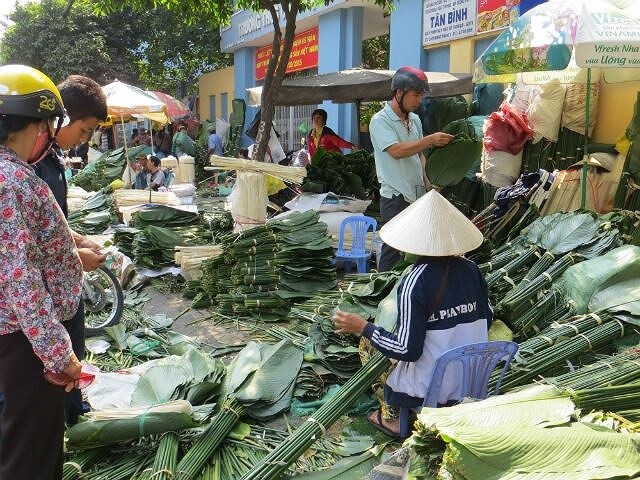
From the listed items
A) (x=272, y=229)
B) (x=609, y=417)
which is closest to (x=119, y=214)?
(x=272, y=229)

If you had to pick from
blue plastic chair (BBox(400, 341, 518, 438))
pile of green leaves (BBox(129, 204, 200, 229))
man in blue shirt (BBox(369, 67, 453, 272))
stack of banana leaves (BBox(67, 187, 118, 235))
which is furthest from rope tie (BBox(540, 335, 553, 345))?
stack of banana leaves (BBox(67, 187, 118, 235))

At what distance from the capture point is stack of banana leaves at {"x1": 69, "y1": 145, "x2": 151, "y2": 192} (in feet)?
41.5

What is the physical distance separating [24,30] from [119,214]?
1577 centimetres

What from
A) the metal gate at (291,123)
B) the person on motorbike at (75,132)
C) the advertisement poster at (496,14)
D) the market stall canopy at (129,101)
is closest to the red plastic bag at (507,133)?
the advertisement poster at (496,14)

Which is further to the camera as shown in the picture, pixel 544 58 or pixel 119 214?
pixel 119 214

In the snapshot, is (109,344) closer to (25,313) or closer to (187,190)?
(25,313)

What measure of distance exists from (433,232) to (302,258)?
2804 millimetres

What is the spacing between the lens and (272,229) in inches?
209

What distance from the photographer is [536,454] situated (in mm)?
1650

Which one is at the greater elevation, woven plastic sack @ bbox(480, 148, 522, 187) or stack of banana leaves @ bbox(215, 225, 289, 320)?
woven plastic sack @ bbox(480, 148, 522, 187)

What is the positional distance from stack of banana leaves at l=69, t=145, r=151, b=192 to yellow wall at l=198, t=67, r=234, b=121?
7.69 meters

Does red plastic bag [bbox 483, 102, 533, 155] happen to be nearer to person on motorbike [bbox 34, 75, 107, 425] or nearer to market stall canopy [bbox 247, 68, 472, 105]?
Answer: market stall canopy [bbox 247, 68, 472, 105]

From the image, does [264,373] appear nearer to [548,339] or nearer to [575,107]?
[548,339]

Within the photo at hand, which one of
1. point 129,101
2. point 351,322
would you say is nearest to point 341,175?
point 129,101
